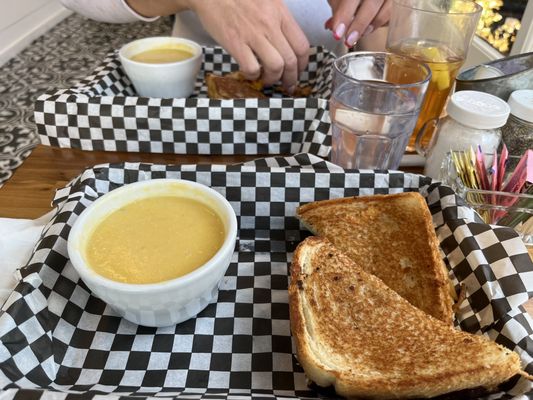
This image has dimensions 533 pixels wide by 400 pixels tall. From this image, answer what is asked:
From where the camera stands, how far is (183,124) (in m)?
1.28

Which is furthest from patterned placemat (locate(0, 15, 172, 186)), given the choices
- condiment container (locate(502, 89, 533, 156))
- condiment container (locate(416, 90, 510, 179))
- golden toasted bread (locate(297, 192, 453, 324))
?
condiment container (locate(502, 89, 533, 156))

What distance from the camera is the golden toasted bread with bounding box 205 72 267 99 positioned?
1.46 m

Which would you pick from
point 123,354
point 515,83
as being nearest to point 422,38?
point 515,83

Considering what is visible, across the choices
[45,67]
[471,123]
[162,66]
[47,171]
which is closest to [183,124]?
[162,66]

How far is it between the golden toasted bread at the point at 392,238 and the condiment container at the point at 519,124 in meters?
0.30

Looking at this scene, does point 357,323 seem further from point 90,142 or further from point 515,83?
point 90,142

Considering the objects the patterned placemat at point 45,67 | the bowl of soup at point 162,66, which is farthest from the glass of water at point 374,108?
the patterned placemat at point 45,67

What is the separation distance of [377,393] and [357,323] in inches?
5.4

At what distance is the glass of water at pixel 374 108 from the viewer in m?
1.07

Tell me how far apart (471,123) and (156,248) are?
729 millimetres

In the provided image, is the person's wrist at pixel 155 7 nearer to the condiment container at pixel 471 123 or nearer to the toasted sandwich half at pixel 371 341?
the condiment container at pixel 471 123

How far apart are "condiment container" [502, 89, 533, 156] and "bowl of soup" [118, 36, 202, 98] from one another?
966mm

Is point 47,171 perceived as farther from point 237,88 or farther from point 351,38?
point 351,38

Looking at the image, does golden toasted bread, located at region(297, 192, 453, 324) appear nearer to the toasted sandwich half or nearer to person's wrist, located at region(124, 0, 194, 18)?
the toasted sandwich half
